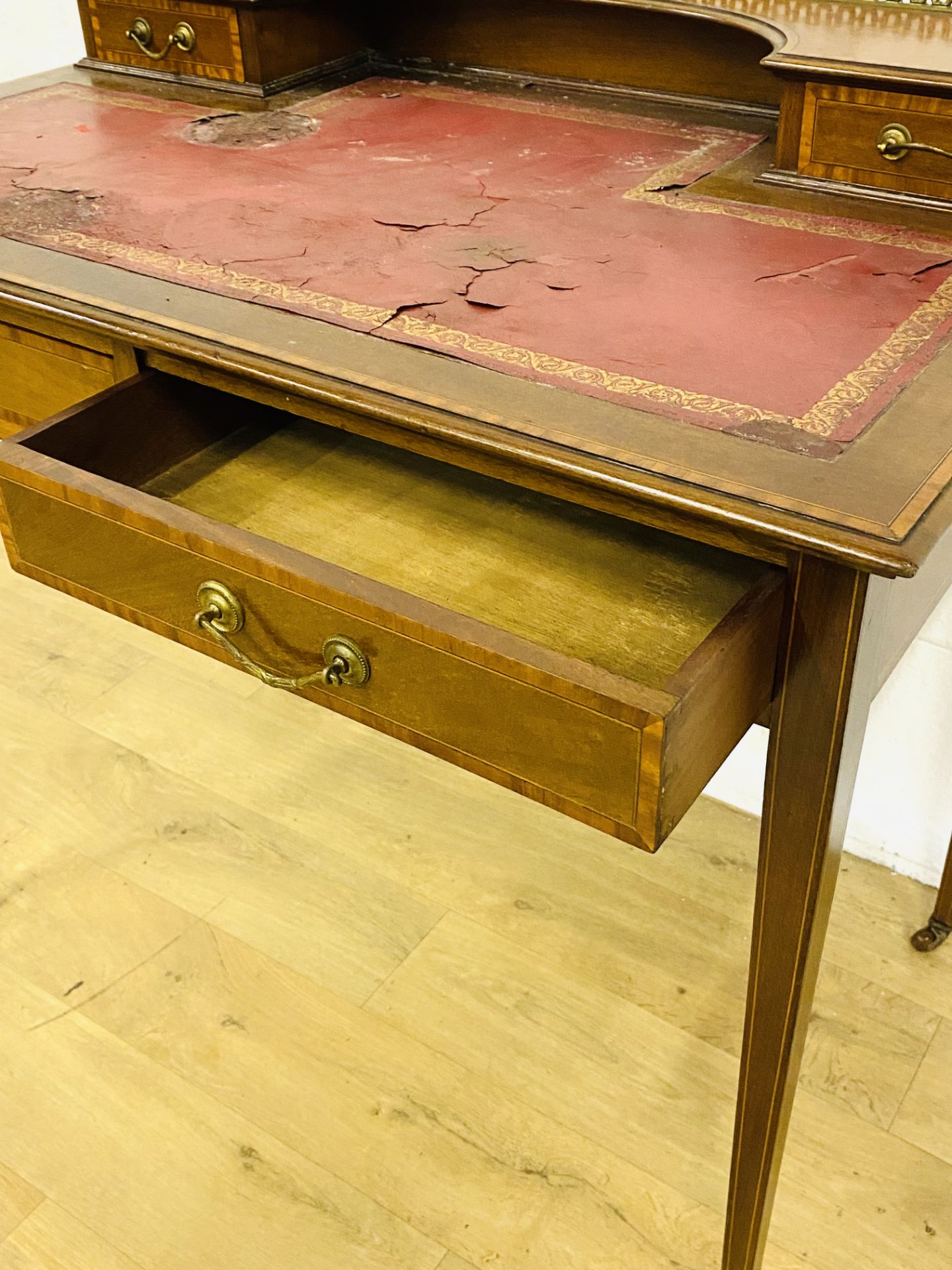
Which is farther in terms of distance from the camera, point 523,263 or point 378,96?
point 378,96

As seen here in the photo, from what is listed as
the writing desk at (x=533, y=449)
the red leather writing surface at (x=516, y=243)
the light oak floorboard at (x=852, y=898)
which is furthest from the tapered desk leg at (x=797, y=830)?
the light oak floorboard at (x=852, y=898)

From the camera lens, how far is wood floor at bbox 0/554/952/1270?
1219mm

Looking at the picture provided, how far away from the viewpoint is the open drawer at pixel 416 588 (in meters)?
0.74

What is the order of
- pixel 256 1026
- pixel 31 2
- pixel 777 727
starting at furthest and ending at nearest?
pixel 31 2 < pixel 256 1026 < pixel 777 727

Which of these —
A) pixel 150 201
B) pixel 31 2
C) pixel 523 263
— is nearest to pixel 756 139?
pixel 523 263

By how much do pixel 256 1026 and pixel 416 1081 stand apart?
0.19 m

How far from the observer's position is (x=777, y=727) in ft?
2.73

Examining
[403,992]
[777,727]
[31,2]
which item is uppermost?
[31,2]

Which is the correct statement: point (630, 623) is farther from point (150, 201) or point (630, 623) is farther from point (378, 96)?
point (378, 96)

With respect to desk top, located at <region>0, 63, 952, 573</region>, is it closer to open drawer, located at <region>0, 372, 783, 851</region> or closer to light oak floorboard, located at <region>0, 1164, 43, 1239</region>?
open drawer, located at <region>0, 372, 783, 851</region>

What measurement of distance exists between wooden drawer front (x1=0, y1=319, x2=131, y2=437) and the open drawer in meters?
0.07

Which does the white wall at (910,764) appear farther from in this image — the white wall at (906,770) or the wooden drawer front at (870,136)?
the wooden drawer front at (870,136)

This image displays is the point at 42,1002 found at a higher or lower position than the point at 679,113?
lower

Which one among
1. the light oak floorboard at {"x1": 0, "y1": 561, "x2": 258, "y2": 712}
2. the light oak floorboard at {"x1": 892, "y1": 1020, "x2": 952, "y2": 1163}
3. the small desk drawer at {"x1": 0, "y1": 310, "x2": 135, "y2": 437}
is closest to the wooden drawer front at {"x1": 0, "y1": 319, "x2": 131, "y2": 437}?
the small desk drawer at {"x1": 0, "y1": 310, "x2": 135, "y2": 437}
